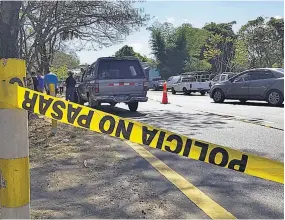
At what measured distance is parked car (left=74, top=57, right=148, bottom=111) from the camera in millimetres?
12609

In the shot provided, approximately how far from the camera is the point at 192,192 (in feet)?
13.9

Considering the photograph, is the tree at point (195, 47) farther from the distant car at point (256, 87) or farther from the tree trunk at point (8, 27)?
the tree trunk at point (8, 27)

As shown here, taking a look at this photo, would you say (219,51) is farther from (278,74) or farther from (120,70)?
(120,70)

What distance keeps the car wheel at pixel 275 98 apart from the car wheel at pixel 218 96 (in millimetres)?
2630

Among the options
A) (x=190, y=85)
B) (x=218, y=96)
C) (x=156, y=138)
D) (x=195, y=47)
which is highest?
(x=195, y=47)

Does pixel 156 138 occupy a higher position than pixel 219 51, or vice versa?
pixel 219 51

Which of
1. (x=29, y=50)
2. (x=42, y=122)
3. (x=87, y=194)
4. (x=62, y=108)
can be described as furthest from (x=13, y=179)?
(x=29, y=50)

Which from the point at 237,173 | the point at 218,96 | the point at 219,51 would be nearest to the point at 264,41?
the point at 219,51

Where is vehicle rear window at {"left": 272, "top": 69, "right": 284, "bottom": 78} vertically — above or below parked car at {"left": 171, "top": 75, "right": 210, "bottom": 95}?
above

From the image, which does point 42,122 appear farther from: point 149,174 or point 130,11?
point 130,11

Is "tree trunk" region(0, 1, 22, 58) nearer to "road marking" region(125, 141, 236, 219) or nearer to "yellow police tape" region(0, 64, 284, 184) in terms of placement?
"road marking" region(125, 141, 236, 219)

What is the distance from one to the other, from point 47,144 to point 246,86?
1162cm

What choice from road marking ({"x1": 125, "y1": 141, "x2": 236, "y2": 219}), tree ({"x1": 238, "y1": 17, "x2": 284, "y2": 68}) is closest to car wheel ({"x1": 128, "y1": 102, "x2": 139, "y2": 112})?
road marking ({"x1": 125, "y1": 141, "x2": 236, "y2": 219})

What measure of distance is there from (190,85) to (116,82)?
17449 mm
